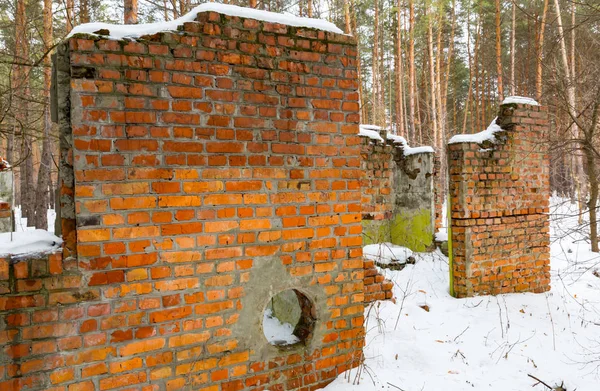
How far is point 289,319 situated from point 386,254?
3.00m

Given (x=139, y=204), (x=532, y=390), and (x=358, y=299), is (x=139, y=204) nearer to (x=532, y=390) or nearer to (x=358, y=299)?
(x=358, y=299)

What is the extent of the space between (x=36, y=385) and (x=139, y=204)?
1076 mm

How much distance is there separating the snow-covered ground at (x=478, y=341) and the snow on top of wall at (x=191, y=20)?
104 inches

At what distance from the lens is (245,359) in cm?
247

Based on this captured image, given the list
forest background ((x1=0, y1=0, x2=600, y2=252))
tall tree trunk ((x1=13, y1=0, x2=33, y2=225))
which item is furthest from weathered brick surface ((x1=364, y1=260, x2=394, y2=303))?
forest background ((x1=0, y1=0, x2=600, y2=252))

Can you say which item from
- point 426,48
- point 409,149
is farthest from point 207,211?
point 426,48

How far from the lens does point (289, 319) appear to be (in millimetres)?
3586

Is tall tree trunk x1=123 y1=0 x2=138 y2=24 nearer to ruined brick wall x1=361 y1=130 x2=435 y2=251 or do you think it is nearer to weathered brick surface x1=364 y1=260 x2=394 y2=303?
ruined brick wall x1=361 y1=130 x2=435 y2=251

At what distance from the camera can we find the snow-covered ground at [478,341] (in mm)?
3010

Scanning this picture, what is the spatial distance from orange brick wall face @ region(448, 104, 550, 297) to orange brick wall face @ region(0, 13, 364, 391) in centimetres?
255

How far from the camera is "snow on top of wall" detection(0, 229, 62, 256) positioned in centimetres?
203

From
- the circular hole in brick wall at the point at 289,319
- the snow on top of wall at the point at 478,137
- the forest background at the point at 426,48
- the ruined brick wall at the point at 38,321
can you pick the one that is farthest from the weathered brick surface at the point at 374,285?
the forest background at the point at 426,48

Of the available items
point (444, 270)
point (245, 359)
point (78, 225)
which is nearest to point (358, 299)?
point (245, 359)

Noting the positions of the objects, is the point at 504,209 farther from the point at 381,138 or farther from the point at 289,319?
the point at 289,319
